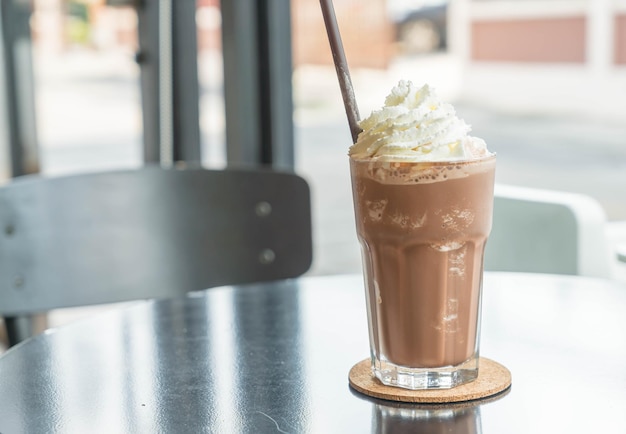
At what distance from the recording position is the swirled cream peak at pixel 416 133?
785 mm

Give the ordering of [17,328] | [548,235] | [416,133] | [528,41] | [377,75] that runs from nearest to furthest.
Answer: [416,133], [17,328], [548,235], [528,41], [377,75]

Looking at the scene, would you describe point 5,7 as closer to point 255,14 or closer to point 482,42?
point 255,14

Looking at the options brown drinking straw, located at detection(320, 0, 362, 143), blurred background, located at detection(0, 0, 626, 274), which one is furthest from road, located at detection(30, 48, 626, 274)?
brown drinking straw, located at detection(320, 0, 362, 143)

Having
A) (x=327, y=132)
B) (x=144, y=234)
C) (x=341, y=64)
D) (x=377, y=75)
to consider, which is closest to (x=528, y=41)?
(x=377, y=75)

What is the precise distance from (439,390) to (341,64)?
0.92 ft

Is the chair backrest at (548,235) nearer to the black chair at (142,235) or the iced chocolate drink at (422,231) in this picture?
the black chair at (142,235)

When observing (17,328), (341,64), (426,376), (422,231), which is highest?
(341,64)

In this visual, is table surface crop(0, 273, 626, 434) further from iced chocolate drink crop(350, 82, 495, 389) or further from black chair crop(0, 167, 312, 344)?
black chair crop(0, 167, 312, 344)

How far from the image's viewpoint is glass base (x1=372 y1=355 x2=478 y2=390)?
810 millimetres

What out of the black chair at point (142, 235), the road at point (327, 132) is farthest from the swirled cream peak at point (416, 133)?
the road at point (327, 132)

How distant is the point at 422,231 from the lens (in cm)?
79

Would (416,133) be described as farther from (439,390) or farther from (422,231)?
(439,390)

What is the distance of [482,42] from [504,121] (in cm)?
Result: 18

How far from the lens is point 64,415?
0.78 meters
